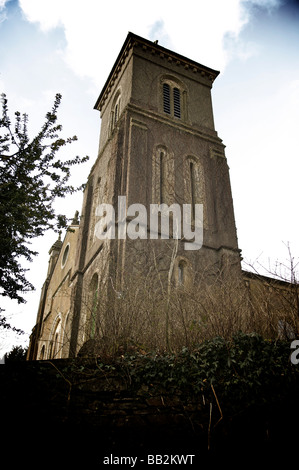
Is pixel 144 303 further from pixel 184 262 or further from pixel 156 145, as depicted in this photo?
pixel 156 145

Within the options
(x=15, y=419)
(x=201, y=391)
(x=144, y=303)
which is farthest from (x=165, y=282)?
(x=15, y=419)

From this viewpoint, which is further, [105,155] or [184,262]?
[105,155]

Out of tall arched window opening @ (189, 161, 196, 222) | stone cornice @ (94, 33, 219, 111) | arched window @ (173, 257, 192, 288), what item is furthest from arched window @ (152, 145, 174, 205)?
stone cornice @ (94, 33, 219, 111)

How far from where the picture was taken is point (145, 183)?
49.8ft

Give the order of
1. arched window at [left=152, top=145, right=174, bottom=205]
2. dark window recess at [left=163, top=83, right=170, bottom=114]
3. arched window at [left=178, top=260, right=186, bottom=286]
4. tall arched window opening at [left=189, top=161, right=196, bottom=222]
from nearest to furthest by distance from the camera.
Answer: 1. arched window at [left=178, top=260, right=186, bottom=286]
2. arched window at [left=152, top=145, right=174, bottom=205]
3. tall arched window opening at [left=189, top=161, right=196, bottom=222]
4. dark window recess at [left=163, top=83, right=170, bottom=114]

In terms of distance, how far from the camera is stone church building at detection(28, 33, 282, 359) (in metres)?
13.2

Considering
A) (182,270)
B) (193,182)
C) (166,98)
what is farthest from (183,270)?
(166,98)

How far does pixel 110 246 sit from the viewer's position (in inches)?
511

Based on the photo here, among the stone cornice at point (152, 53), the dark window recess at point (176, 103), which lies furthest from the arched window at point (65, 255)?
the dark window recess at point (176, 103)

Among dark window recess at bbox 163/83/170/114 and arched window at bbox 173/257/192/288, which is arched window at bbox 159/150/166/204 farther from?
dark window recess at bbox 163/83/170/114

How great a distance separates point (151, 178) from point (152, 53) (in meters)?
9.06

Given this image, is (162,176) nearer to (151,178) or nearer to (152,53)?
(151,178)

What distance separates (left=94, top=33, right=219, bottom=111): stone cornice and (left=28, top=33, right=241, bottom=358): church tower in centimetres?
5
